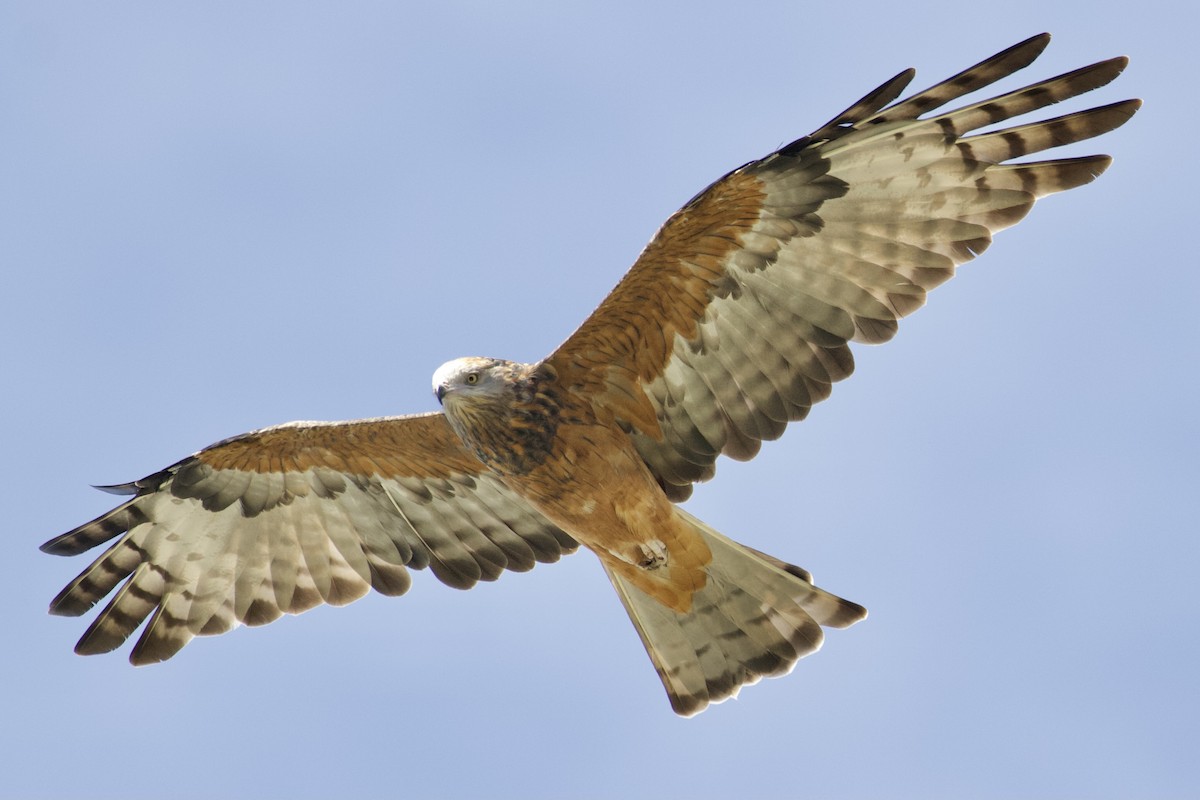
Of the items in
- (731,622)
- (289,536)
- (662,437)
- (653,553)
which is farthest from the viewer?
(289,536)

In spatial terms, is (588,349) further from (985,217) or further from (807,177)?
(985,217)

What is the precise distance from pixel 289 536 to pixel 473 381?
2500 mm

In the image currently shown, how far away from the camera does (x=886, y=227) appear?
8.64m

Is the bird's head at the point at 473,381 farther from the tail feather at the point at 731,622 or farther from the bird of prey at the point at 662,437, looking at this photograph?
the tail feather at the point at 731,622

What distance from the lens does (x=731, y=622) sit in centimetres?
955

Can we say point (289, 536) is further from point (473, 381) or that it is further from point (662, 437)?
point (662, 437)

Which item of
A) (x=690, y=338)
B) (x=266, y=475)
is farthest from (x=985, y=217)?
(x=266, y=475)

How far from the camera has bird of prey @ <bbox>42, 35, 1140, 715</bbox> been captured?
841 centimetres

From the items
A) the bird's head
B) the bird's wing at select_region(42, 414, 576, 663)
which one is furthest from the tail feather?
the bird's head

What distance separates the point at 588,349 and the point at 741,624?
2.12 meters

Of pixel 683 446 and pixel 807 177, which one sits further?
pixel 683 446

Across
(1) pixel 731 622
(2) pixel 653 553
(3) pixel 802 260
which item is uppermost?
(3) pixel 802 260

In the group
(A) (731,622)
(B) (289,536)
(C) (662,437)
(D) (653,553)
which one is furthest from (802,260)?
(B) (289,536)

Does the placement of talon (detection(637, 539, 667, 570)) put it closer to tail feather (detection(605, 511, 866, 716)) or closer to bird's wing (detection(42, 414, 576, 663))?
tail feather (detection(605, 511, 866, 716))
